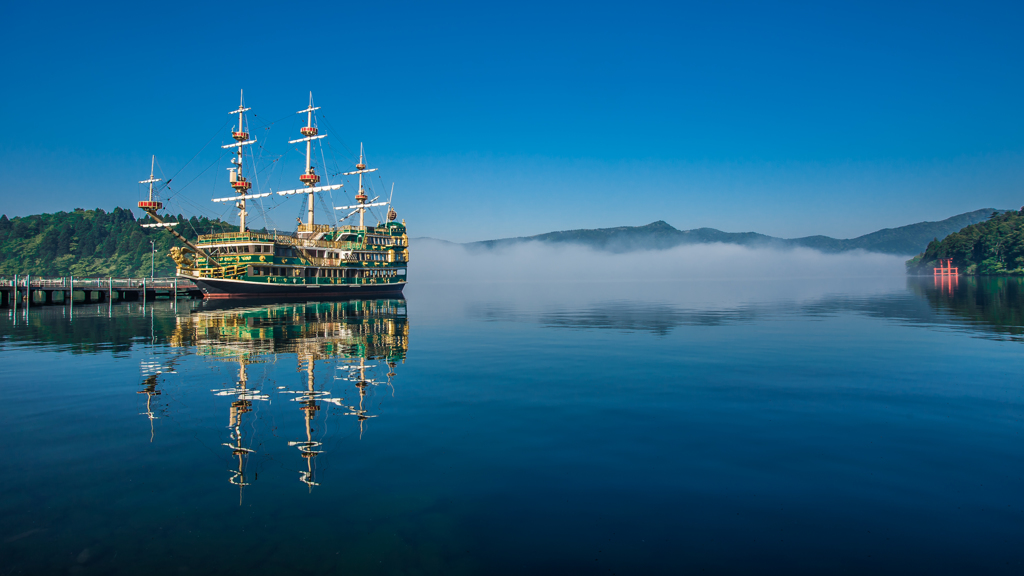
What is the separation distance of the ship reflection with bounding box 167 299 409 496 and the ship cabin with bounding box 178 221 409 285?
126 feet

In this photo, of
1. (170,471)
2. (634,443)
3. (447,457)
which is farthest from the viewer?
(634,443)

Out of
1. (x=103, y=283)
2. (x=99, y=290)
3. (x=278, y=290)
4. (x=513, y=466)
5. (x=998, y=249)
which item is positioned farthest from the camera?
(x=998, y=249)

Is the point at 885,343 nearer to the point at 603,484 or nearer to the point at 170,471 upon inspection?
the point at 603,484

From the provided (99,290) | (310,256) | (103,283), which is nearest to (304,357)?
(310,256)

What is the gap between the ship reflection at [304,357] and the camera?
11.5 meters

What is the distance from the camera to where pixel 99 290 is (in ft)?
268

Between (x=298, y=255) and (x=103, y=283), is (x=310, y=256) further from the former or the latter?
(x=103, y=283)

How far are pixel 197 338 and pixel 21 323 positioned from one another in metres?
22.0

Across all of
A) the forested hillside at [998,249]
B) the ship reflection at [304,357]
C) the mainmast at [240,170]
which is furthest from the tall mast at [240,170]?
the forested hillside at [998,249]

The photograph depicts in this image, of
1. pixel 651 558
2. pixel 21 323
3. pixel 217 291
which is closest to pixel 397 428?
pixel 651 558

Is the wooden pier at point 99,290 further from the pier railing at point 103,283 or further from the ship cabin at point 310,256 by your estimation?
the ship cabin at point 310,256

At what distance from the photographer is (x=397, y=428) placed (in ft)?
41.5

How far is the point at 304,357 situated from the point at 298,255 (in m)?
71.2

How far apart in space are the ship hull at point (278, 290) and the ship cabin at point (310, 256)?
2.88 feet
